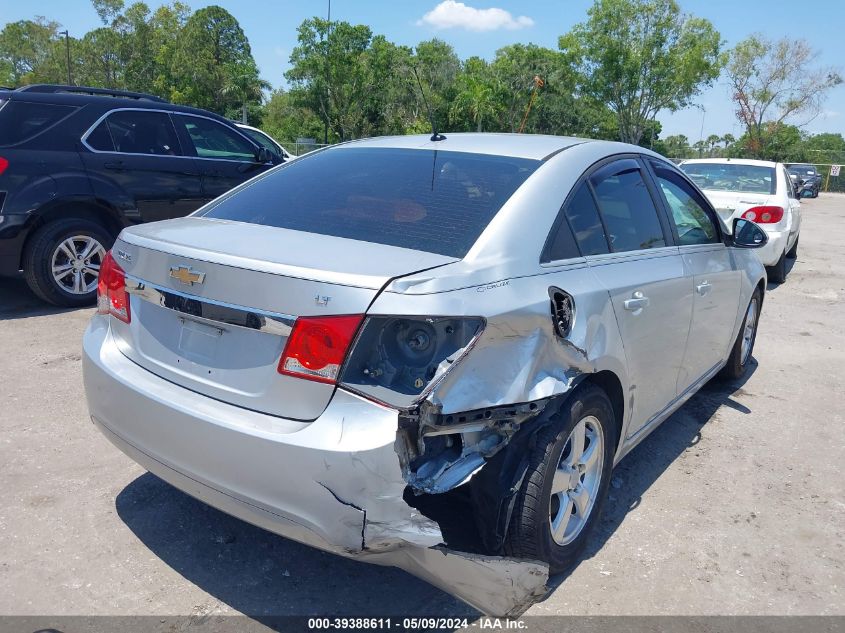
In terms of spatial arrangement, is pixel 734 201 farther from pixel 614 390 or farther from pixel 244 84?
pixel 244 84

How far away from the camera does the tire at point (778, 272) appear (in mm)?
9488

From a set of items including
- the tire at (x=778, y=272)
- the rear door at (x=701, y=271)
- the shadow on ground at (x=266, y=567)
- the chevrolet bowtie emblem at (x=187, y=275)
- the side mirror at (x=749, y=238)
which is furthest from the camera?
the tire at (x=778, y=272)

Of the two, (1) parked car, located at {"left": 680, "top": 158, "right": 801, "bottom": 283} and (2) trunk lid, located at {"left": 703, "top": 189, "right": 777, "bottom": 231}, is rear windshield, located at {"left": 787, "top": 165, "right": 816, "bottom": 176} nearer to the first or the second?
(1) parked car, located at {"left": 680, "top": 158, "right": 801, "bottom": 283}

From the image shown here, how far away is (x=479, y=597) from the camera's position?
7.56 ft

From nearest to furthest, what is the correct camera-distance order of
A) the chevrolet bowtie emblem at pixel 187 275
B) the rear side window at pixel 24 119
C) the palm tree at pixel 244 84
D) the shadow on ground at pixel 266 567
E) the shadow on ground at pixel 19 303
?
the chevrolet bowtie emblem at pixel 187 275
the shadow on ground at pixel 266 567
the rear side window at pixel 24 119
the shadow on ground at pixel 19 303
the palm tree at pixel 244 84

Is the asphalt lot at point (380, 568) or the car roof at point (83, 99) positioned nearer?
the asphalt lot at point (380, 568)

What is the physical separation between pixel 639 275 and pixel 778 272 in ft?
24.6

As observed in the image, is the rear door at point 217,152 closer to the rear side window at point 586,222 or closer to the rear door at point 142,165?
the rear door at point 142,165

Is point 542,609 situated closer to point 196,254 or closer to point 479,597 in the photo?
point 479,597

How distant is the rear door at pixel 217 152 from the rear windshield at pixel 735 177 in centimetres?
595

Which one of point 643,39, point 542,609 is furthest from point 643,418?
point 643,39

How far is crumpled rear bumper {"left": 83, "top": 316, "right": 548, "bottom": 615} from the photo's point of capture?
7.00ft

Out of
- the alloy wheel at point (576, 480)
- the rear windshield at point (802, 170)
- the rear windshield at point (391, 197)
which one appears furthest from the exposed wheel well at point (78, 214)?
the rear windshield at point (802, 170)

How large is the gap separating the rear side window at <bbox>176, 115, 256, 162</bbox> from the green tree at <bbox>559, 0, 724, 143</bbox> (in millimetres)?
38297
